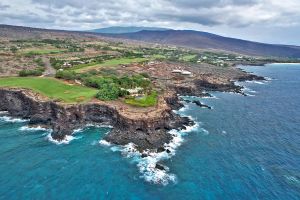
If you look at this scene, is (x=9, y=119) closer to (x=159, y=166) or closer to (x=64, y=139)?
(x=64, y=139)

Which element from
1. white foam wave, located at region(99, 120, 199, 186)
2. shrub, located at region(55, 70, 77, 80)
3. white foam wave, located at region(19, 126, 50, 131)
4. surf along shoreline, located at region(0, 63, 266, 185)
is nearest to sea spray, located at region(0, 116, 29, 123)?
surf along shoreline, located at region(0, 63, 266, 185)

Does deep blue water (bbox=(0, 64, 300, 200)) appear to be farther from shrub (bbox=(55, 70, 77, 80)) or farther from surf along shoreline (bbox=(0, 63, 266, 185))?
shrub (bbox=(55, 70, 77, 80))

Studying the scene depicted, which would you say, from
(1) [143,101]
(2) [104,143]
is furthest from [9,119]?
(1) [143,101]

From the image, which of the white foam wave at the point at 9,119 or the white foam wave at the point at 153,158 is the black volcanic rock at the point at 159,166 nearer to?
the white foam wave at the point at 153,158

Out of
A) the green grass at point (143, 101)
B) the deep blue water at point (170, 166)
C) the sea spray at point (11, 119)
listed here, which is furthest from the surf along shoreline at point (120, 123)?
the green grass at point (143, 101)

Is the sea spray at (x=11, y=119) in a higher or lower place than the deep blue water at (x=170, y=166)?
lower
